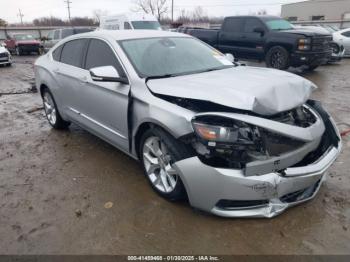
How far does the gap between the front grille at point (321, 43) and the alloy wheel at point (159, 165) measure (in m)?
8.67

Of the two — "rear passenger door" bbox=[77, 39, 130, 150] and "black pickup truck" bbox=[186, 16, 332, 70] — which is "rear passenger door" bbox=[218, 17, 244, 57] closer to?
"black pickup truck" bbox=[186, 16, 332, 70]

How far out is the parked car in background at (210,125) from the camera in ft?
8.68

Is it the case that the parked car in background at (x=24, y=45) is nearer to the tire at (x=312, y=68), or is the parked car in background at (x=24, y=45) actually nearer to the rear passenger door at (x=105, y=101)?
the tire at (x=312, y=68)

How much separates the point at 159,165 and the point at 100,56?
Result: 172cm

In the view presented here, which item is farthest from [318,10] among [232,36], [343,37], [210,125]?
[210,125]

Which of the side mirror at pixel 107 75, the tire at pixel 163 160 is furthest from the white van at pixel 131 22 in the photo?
the tire at pixel 163 160

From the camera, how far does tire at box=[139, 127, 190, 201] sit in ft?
9.52

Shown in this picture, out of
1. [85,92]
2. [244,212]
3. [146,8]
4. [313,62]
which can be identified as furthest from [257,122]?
[146,8]

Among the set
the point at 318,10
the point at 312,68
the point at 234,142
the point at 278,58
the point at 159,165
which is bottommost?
the point at 312,68

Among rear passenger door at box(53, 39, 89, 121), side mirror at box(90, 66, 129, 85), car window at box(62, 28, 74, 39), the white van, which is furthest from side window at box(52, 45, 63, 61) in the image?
car window at box(62, 28, 74, 39)

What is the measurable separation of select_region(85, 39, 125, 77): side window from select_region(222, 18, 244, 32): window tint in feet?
28.1

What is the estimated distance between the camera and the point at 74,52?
4711 millimetres

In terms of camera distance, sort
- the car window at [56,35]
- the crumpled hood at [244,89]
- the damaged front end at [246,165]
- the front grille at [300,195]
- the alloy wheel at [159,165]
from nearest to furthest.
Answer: the damaged front end at [246,165]
the crumpled hood at [244,89]
the front grille at [300,195]
the alloy wheel at [159,165]
the car window at [56,35]

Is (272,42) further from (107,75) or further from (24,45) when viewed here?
(24,45)
